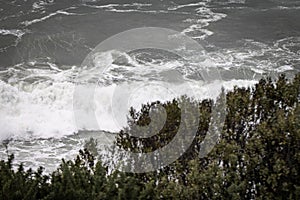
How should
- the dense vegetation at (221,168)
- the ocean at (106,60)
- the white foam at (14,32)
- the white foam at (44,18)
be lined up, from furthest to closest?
the white foam at (44,18) < the white foam at (14,32) < the ocean at (106,60) < the dense vegetation at (221,168)

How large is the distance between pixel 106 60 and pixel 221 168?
49.0ft

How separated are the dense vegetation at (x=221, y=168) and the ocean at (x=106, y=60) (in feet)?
22.7

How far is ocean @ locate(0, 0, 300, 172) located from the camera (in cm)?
1720

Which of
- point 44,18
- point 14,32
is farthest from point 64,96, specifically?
point 44,18

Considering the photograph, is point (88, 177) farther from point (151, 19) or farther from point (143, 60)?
point (151, 19)

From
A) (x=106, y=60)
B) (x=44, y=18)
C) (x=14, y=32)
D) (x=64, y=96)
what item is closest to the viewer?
(x=64, y=96)

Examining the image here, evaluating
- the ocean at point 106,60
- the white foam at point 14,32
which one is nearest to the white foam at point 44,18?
the ocean at point 106,60

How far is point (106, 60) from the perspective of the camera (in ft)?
70.6

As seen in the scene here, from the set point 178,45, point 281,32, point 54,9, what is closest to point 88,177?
point 178,45

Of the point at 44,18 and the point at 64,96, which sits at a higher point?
the point at 44,18

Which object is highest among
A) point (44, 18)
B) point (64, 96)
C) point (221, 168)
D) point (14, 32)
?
point (221, 168)

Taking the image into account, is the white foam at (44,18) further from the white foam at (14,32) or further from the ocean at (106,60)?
the white foam at (14,32)

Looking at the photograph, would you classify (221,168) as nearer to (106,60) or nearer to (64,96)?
(64,96)

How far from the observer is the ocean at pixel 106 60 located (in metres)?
17.2
